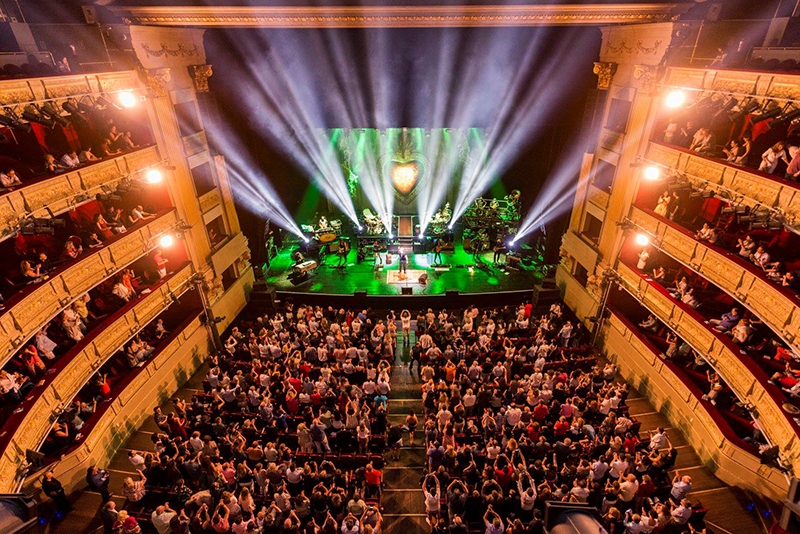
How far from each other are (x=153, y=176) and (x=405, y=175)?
1209 centimetres

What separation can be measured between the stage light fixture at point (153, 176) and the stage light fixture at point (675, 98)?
14390 mm

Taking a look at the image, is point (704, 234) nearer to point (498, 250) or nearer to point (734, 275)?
point (734, 275)

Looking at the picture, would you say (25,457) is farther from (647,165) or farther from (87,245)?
(647,165)

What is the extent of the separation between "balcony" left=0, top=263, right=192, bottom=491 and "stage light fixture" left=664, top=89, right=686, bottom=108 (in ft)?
48.7

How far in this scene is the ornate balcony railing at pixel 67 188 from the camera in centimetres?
847

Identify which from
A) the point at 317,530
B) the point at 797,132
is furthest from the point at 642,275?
the point at 317,530

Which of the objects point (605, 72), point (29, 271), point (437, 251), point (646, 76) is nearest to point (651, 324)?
point (646, 76)

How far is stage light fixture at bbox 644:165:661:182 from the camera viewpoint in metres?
11.8

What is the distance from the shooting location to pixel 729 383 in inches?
379

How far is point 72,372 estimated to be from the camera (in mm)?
9656

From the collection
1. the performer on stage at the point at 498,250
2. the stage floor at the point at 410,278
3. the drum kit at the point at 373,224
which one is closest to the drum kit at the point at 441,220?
the stage floor at the point at 410,278

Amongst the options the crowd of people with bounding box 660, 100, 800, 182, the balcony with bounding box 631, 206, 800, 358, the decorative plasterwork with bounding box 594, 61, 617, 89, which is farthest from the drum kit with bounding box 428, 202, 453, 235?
the crowd of people with bounding box 660, 100, 800, 182

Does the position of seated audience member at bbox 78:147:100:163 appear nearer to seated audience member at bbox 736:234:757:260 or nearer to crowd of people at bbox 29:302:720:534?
crowd of people at bbox 29:302:720:534

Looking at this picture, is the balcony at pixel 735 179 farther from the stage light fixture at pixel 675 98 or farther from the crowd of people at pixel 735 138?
the stage light fixture at pixel 675 98
